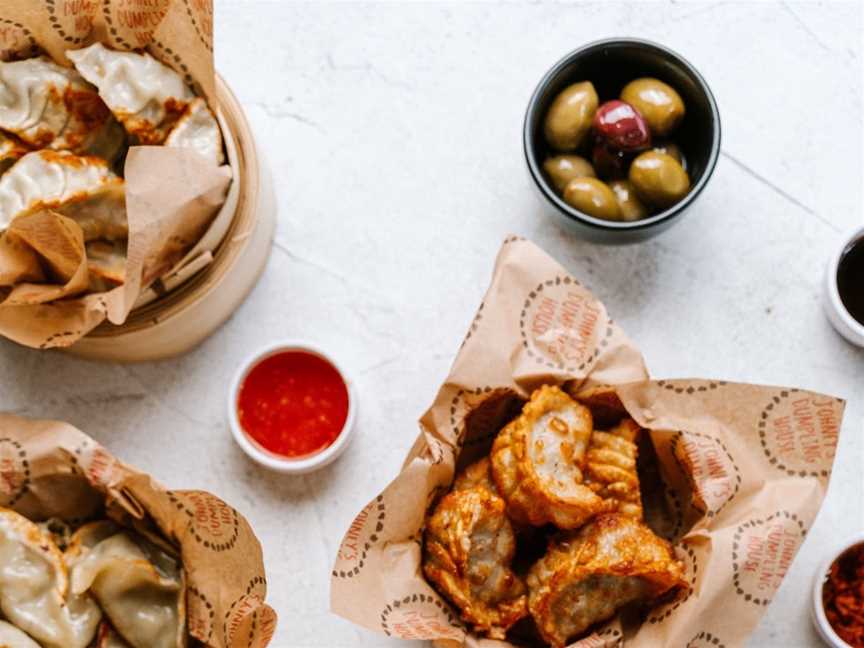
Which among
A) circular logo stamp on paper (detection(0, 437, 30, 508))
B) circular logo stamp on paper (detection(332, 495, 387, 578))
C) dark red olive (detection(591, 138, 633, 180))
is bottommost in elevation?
circular logo stamp on paper (detection(0, 437, 30, 508))

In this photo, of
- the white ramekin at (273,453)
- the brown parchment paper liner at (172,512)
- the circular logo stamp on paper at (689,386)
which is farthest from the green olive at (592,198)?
the brown parchment paper liner at (172,512)

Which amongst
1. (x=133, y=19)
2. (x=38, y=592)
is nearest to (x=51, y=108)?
(x=133, y=19)

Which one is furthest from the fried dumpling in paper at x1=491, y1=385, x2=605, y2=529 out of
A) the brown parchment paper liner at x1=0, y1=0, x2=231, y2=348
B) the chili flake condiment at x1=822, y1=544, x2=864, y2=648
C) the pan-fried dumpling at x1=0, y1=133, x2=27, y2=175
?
the pan-fried dumpling at x1=0, y1=133, x2=27, y2=175

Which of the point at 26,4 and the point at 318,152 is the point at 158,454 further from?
the point at 26,4

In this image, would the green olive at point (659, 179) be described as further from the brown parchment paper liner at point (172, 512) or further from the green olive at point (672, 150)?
the brown parchment paper liner at point (172, 512)

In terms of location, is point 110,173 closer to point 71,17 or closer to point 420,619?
point 71,17

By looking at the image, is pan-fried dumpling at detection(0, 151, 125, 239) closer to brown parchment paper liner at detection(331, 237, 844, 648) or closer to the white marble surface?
the white marble surface
